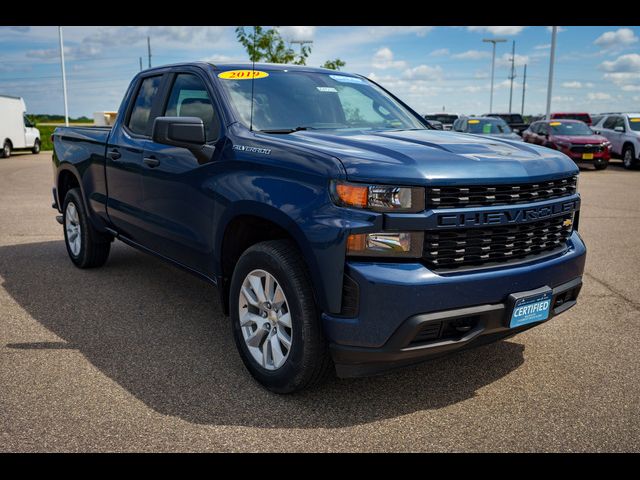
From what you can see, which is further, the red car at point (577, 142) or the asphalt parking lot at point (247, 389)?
the red car at point (577, 142)

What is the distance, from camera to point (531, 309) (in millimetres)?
3279

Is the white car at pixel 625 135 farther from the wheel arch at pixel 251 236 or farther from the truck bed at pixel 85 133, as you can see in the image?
the wheel arch at pixel 251 236

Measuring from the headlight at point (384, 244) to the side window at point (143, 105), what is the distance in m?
2.66

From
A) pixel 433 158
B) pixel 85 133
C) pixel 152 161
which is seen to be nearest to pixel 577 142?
pixel 85 133

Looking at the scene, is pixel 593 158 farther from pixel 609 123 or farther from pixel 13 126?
pixel 13 126

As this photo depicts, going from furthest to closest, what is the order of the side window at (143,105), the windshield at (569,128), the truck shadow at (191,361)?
the windshield at (569,128), the side window at (143,105), the truck shadow at (191,361)

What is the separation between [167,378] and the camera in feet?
12.3

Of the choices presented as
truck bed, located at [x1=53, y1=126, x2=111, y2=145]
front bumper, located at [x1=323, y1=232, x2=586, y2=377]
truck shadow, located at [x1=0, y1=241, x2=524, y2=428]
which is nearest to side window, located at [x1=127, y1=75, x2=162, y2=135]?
truck bed, located at [x1=53, y1=126, x2=111, y2=145]

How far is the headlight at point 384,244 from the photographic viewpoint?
293 centimetres

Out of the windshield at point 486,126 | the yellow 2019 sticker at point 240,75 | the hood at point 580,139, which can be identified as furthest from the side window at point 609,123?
the yellow 2019 sticker at point 240,75

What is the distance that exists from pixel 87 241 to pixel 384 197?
13.6 feet

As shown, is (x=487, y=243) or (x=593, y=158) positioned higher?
(x=487, y=243)
